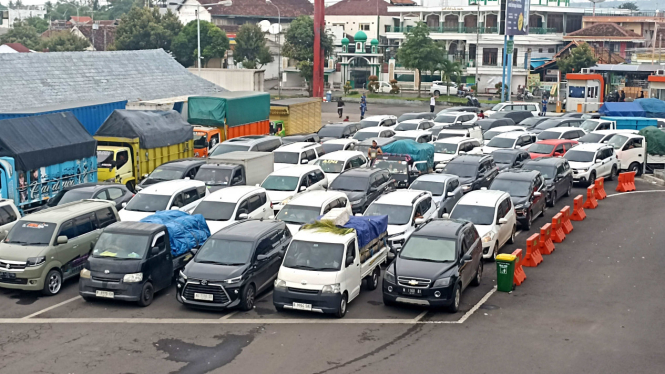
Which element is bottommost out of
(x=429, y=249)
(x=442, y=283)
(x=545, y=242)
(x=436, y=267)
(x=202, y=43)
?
(x=545, y=242)

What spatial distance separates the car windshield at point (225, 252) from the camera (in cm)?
1611

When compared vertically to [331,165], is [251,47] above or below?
above

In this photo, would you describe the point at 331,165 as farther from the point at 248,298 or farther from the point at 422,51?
the point at 422,51

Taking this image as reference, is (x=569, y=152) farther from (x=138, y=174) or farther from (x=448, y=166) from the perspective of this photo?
(x=138, y=174)

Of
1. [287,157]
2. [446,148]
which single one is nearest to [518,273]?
[287,157]

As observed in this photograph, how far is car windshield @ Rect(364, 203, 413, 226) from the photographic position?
66.5 feet

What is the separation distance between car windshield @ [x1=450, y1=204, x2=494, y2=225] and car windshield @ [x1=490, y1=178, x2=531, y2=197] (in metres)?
3.14

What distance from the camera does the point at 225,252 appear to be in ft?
53.4

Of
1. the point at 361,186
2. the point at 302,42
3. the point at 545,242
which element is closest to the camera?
the point at 545,242

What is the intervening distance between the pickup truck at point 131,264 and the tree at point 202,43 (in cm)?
6910

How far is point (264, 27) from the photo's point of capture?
10488cm

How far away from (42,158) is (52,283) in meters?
7.52

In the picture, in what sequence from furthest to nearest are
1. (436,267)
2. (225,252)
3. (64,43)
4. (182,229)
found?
(64,43) < (182,229) < (225,252) < (436,267)

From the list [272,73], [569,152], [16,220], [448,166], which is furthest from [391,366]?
[272,73]
